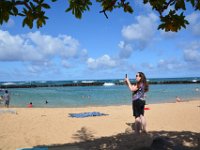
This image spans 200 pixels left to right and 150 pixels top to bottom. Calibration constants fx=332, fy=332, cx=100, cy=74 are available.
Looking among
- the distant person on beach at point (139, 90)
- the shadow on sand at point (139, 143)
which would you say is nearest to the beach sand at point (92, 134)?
Answer: the shadow on sand at point (139, 143)

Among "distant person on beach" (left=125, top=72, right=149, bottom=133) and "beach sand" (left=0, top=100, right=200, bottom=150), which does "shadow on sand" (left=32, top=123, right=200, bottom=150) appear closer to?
"beach sand" (left=0, top=100, right=200, bottom=150)

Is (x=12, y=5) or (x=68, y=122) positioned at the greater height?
(x=12, y=5)

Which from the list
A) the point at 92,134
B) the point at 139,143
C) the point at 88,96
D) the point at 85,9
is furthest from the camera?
the point at 88,96

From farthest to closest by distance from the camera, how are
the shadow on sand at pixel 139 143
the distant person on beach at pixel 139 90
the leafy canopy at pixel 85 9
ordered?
1. the distant person on beach at pixel 139 90
2. the shadow on sand at pixel 139 143
3. the leafy canopy at pixel 85 9

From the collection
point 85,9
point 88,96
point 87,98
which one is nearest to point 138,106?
point 85,9

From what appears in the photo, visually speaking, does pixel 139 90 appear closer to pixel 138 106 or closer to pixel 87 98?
pixel 138 106

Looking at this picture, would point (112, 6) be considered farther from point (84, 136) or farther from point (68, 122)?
point (68, 122)

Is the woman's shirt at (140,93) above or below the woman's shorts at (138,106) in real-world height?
above

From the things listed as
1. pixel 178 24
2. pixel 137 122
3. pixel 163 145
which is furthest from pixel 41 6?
pixel 137 122

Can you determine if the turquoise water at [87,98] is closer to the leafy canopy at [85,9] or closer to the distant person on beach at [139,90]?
the distant person on beach at [139,90]

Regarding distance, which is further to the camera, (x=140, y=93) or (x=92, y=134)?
(x=92, y=134)

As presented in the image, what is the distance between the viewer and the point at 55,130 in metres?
10.4

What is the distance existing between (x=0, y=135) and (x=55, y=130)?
5.61 feet

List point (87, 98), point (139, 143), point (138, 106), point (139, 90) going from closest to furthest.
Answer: point (139, 143), point (139, 90), point (138, 106), point (87, 98)
